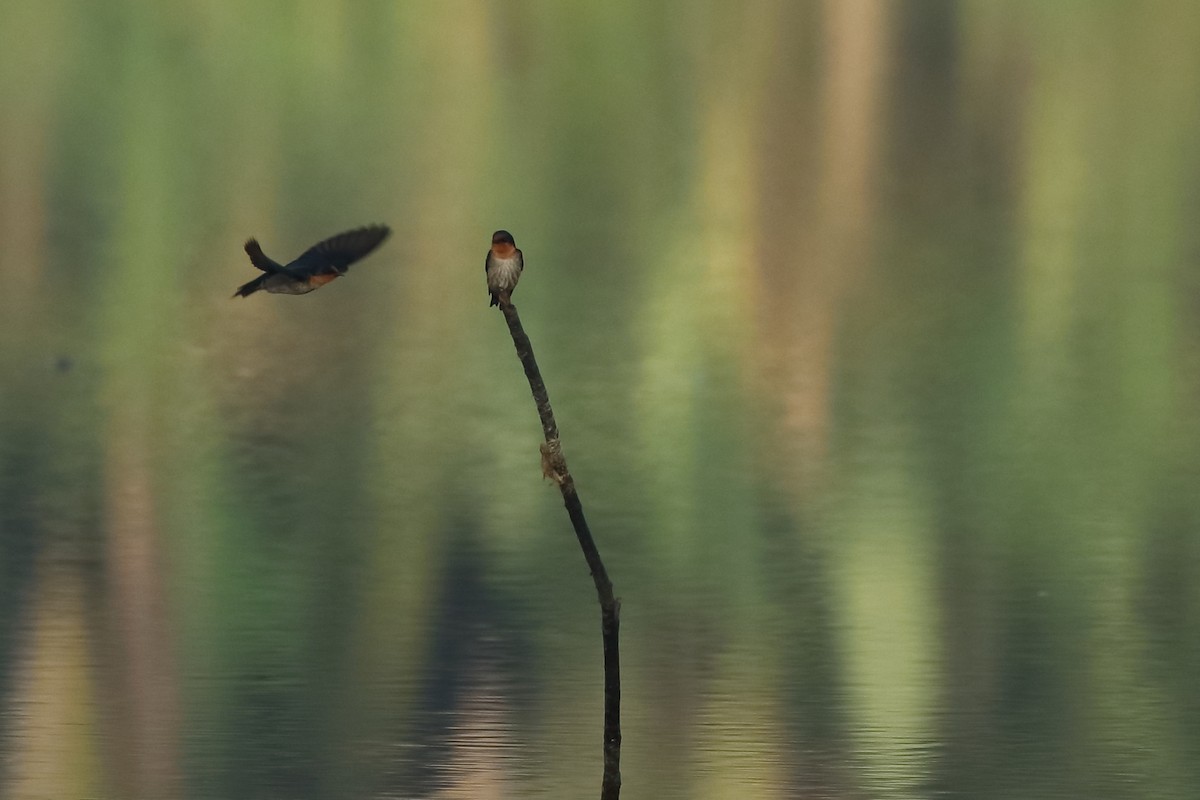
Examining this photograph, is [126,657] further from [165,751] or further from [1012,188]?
[1012,188]

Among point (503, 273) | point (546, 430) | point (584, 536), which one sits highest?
point (503, 273)

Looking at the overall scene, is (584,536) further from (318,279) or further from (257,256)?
(257,256)

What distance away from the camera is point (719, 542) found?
7.68 metres

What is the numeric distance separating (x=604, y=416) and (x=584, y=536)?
213 inches

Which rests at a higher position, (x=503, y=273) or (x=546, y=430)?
(x=503, y=273)

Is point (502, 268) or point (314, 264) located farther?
point (314, 264)

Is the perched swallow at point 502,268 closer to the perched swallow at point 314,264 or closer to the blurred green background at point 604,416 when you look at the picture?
the perched swallow at point 314,264

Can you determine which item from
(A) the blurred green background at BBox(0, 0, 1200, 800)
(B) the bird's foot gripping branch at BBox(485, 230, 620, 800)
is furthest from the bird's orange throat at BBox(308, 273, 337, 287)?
(A) the blurred green background at BBox(0, 0, 1200, 800)

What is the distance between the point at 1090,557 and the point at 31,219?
26.6 ft

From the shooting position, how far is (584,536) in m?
3.99

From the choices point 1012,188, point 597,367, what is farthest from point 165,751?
point 1012,188

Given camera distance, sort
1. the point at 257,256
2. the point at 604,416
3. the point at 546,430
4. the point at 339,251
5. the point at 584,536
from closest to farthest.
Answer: the point at 257,256 < the point at 546,430 < the point at 584,536 < the point at 339,251 < the point at 604,416

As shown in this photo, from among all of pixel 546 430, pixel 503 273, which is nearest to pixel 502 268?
pixel 503 273

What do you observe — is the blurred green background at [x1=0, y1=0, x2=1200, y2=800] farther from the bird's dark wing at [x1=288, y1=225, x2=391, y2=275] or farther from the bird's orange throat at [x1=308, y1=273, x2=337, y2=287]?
the bird's orange throat at [x1=308, y1=273, x2=337, y2=287]
